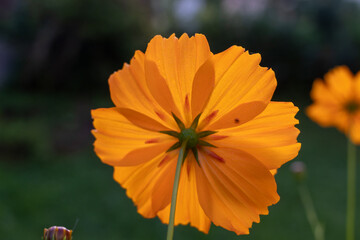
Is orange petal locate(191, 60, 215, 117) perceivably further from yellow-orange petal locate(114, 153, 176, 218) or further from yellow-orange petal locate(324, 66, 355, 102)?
yellow-orange petal locate(324, 66, 355, 102)

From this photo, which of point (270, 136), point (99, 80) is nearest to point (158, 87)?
point (270, 136)

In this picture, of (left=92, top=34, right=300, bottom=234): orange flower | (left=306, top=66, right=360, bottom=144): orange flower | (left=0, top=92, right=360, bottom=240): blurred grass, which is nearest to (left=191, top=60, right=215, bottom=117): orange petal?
(left=92, top=34, right=300, bottom=234): orange flower

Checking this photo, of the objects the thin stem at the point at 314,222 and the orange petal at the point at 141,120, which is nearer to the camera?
the orange petal at the point at 141,120

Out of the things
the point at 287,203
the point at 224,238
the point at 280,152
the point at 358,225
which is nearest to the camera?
the point at 280,152

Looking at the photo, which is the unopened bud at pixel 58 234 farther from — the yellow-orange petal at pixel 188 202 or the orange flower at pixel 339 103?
the orange flower at pixel 339 103

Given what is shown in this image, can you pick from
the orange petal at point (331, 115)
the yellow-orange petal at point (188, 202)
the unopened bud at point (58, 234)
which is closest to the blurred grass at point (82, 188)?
the orange petal at point (331, 115)

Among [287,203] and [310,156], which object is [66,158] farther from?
[310,156]

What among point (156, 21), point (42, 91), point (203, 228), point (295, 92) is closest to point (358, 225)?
point (203, 228)

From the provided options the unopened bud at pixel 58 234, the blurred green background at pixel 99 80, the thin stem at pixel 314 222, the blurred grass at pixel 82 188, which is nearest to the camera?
the unopened bud at pixel 58 234
